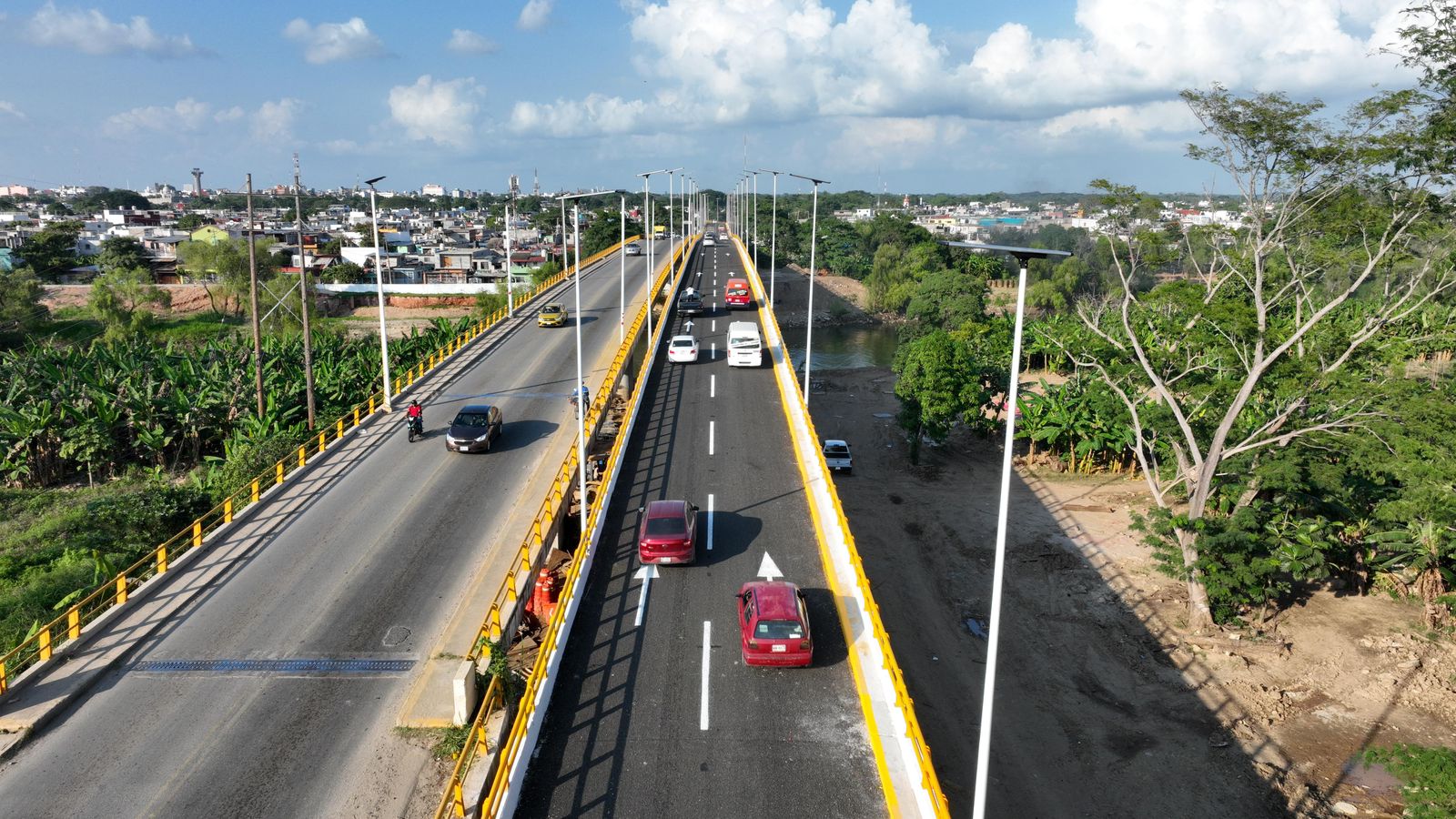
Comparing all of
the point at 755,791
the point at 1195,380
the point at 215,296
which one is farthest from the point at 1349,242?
the point at 215,296

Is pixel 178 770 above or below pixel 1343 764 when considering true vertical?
above

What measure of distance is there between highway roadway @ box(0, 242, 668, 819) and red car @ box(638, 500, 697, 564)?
3.85 meters

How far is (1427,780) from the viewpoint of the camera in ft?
50.6

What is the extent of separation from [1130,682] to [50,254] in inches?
5044

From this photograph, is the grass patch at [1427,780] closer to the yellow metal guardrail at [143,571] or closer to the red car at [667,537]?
the red car at [667,537]

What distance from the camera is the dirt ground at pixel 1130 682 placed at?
19.6 m

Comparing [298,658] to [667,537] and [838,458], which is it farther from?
[838,458]

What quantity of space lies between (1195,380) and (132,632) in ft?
106

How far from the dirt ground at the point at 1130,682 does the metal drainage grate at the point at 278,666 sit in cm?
1222

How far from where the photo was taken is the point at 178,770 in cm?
1420

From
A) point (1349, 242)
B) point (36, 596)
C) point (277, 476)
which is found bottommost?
point (36, 596)

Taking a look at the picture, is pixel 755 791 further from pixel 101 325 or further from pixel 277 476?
pixel 101 325

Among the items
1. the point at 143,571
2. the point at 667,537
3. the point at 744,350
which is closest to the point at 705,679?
the point at 667,537

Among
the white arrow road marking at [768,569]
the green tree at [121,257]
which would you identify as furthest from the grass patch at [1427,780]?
the green tree at [121,257]
